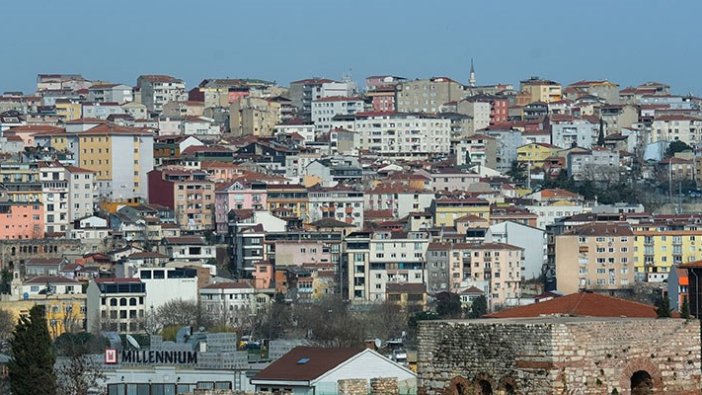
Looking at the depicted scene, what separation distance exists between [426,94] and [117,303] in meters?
61.2

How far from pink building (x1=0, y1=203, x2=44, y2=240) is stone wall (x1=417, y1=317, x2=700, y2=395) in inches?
3039

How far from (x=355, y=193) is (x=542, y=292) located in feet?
54.2

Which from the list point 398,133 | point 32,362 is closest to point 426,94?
point 398,133

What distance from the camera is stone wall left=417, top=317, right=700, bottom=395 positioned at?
39.1 ft

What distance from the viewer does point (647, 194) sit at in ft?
355

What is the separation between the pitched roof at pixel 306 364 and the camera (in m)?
29.2

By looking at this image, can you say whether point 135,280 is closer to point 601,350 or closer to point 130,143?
point 130,143

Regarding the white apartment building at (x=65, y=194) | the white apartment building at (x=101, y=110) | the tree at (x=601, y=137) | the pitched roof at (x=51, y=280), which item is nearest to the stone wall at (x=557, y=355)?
the pitched roof at (x=51, y=280)

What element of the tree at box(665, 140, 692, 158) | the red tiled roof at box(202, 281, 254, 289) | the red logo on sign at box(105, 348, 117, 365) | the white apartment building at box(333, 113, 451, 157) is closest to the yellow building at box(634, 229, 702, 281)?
the red tiled roof at box(202, 281, 254, 289)

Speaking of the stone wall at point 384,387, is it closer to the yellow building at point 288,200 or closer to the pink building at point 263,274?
the pink building at point 263,274

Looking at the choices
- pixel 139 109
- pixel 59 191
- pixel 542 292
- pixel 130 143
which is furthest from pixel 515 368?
pixel 139 109

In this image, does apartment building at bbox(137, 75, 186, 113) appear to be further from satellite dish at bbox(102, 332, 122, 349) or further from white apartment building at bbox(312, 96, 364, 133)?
satellite dish at bbox(102, 332, 122, 349)

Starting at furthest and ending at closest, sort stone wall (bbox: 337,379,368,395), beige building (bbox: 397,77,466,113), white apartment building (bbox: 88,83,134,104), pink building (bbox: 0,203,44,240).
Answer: white apartment building (bbox: 88,83,134,104), beige building (bbox: 397,77,466,113), pink building (bbox: 0,203,44,240), stone wall (bbox: 337,379,368,395)

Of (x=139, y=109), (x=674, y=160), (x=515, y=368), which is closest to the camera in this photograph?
(x=515, y=368)
